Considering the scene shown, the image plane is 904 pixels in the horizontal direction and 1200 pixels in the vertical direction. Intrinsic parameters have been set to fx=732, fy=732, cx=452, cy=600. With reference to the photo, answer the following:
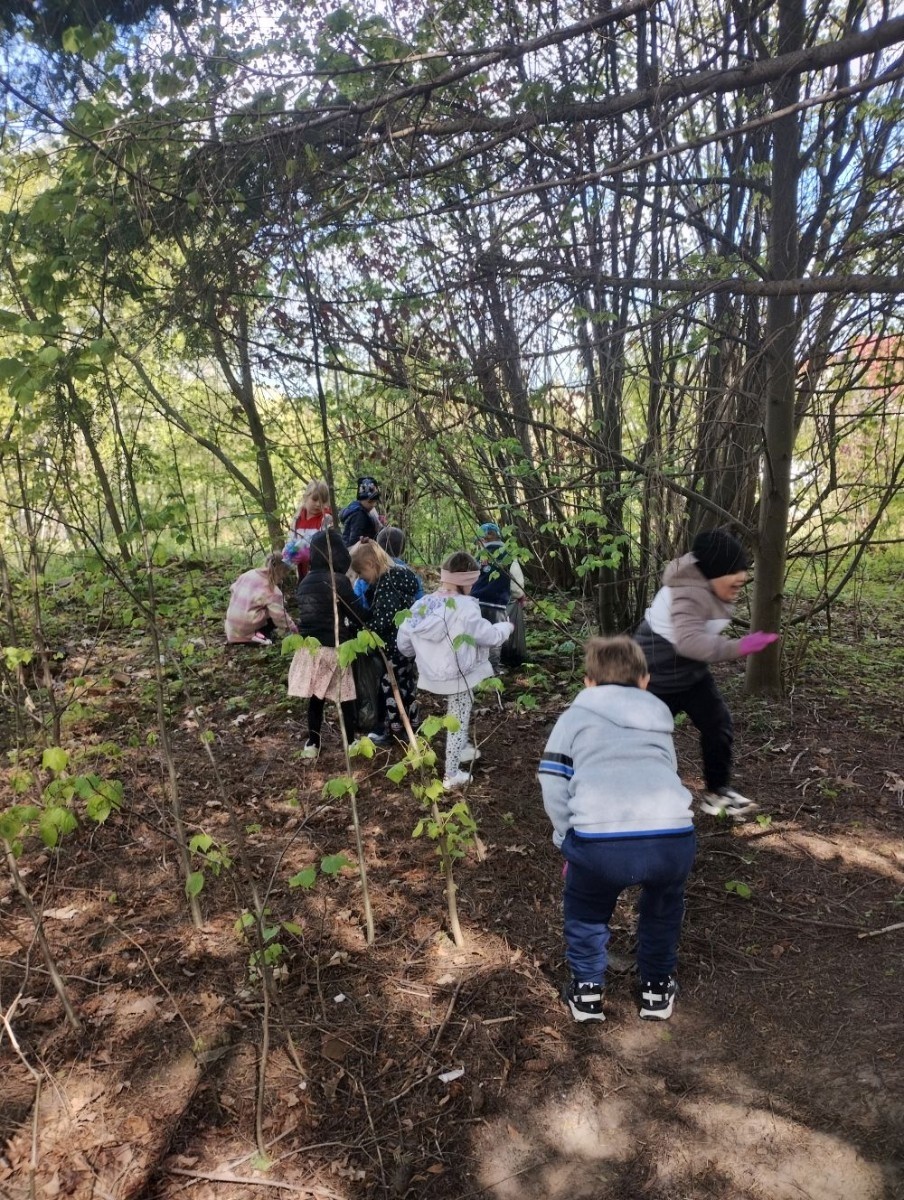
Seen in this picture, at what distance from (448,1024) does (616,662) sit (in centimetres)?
151

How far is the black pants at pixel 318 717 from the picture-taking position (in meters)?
5.23

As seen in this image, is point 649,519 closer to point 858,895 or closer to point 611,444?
point 611,444

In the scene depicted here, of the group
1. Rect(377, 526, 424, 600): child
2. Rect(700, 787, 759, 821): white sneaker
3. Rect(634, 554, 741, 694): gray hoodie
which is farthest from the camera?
Rect(377, 526, 424, 600): child

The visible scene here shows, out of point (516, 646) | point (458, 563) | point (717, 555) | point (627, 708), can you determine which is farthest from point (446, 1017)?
point (516, 646)

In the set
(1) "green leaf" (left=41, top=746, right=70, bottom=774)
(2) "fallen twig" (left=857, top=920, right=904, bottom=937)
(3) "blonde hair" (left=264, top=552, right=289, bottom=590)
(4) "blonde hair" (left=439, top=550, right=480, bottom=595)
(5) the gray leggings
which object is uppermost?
(4) "blonde hair" (left=439, top=550, right=480, bottom=595)

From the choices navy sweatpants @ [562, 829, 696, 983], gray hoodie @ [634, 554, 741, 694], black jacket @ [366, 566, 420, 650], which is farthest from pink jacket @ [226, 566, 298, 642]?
navy sweatpants @ [562, 829, 696, 983]

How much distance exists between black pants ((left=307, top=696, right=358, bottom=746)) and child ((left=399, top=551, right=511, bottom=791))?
0.89 m

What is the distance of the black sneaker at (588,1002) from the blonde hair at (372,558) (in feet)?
10.0

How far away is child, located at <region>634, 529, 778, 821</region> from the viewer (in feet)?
11.8

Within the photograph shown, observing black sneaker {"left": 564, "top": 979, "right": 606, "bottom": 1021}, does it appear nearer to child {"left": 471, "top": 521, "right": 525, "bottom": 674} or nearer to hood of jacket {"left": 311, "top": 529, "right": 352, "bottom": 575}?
hood of jacket {"left": 311, "top": 529, "right": 352, "bottom": 575}

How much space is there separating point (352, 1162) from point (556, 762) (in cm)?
Answer: 141

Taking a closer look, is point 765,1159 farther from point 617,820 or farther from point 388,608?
point 388,608

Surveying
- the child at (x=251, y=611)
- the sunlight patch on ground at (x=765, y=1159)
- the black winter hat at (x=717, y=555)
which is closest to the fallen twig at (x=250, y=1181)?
the sunlight patch on ground at (x=765, y=1159)

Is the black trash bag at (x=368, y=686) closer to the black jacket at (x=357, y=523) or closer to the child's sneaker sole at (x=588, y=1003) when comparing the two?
the black jacket at (x=357, y=523)
